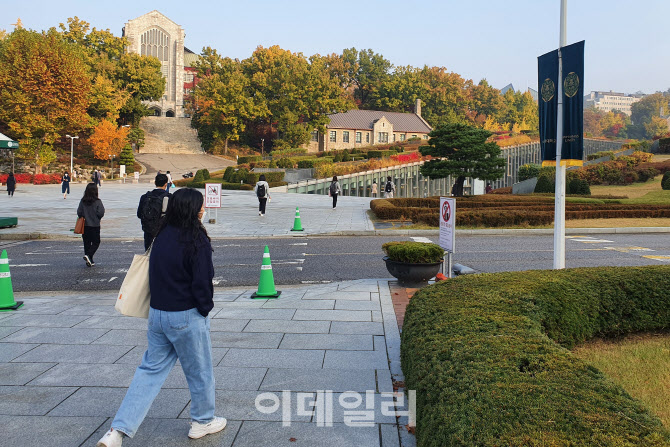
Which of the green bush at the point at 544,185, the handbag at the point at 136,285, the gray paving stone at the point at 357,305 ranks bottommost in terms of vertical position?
the gray paving stone at the point at 357,305

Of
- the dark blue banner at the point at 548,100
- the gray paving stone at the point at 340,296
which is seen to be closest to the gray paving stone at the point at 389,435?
the gray paving stone at the point at 340,296

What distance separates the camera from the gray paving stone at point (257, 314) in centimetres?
779

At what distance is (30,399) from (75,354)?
1338 mm

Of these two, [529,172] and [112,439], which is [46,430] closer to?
[112,439]

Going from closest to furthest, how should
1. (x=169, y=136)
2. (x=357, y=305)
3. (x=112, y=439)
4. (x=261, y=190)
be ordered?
(x=112, y=439) → (x=357, y=305) → (x=261, y=190) → (x=169, y=136)

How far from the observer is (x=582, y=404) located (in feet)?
10.3

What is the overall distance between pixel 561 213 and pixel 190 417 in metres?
6.91

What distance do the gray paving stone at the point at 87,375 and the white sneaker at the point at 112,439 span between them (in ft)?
4.89

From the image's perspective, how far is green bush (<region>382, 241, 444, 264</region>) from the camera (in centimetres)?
959

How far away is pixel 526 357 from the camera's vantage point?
390 cm

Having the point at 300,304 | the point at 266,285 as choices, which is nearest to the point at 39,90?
the point at 266,285

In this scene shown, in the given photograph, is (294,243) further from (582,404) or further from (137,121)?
(137,121)

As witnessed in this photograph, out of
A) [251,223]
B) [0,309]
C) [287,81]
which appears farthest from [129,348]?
[287,81]

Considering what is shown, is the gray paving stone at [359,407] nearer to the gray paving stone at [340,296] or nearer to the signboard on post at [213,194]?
the gray paving stone at [340,296]
